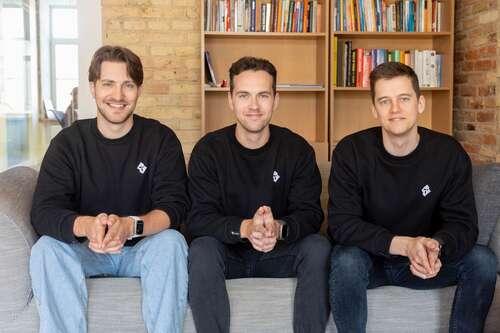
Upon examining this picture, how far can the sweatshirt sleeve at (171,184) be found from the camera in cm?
247

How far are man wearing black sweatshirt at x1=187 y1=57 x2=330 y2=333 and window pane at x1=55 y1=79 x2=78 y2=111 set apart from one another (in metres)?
2.84

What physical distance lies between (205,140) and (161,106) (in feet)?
8.09

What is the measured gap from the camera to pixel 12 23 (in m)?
4.99

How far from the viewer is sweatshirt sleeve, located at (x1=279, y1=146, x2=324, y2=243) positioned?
2.44m

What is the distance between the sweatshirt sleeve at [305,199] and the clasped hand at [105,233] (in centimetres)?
60

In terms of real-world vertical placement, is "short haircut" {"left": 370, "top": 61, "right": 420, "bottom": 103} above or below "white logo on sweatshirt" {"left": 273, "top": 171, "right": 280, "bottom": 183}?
above

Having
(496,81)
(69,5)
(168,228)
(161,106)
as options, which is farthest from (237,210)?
(69,5)

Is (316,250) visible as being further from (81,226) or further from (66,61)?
(66,61)

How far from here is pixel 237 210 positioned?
2.56 m

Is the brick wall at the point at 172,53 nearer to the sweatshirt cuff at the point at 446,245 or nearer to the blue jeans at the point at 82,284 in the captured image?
the sweatshirt cuff at the point at 446,245

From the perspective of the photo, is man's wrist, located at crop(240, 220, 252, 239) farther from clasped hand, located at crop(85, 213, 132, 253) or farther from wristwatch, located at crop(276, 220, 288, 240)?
clasped hand, located at crop(85, 213, 132, 253)

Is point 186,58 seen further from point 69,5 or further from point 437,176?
point 437,176

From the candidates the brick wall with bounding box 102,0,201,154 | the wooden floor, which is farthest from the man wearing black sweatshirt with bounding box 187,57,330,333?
the wooden floor

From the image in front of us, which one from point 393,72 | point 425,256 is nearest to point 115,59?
point 393,72
